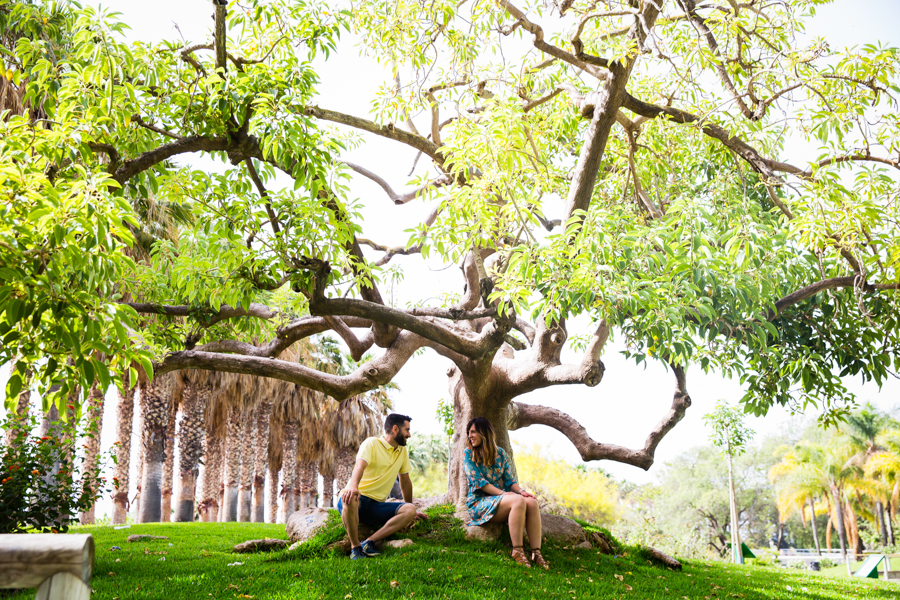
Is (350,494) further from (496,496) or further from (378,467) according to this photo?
(496,496)

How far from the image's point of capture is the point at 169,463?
64.5 ft

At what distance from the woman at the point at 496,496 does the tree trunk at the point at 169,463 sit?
14283mm

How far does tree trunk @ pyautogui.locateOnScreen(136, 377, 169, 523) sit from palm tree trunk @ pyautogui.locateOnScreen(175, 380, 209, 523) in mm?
687

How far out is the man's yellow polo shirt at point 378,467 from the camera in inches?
239

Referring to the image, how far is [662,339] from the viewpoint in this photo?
5039 mm

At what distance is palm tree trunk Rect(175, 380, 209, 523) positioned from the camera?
17734mm

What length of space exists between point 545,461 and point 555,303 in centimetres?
2848

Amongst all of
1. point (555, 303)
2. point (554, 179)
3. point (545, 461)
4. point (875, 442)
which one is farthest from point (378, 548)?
point (875, 442)

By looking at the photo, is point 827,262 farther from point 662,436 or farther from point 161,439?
point 161,439

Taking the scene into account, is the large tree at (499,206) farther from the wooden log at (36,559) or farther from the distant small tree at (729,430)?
the distant small tree at (729,430)

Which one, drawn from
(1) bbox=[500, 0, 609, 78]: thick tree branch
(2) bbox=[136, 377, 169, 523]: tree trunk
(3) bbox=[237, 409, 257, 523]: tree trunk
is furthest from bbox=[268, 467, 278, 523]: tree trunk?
(1) bbox=[500, 0, 609, 78]: thick tree branch

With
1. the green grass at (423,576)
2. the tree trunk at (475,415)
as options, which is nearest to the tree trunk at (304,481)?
the green grass at (423,576)

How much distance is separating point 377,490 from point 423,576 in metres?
1.27

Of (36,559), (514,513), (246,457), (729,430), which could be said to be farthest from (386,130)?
(246,457)
